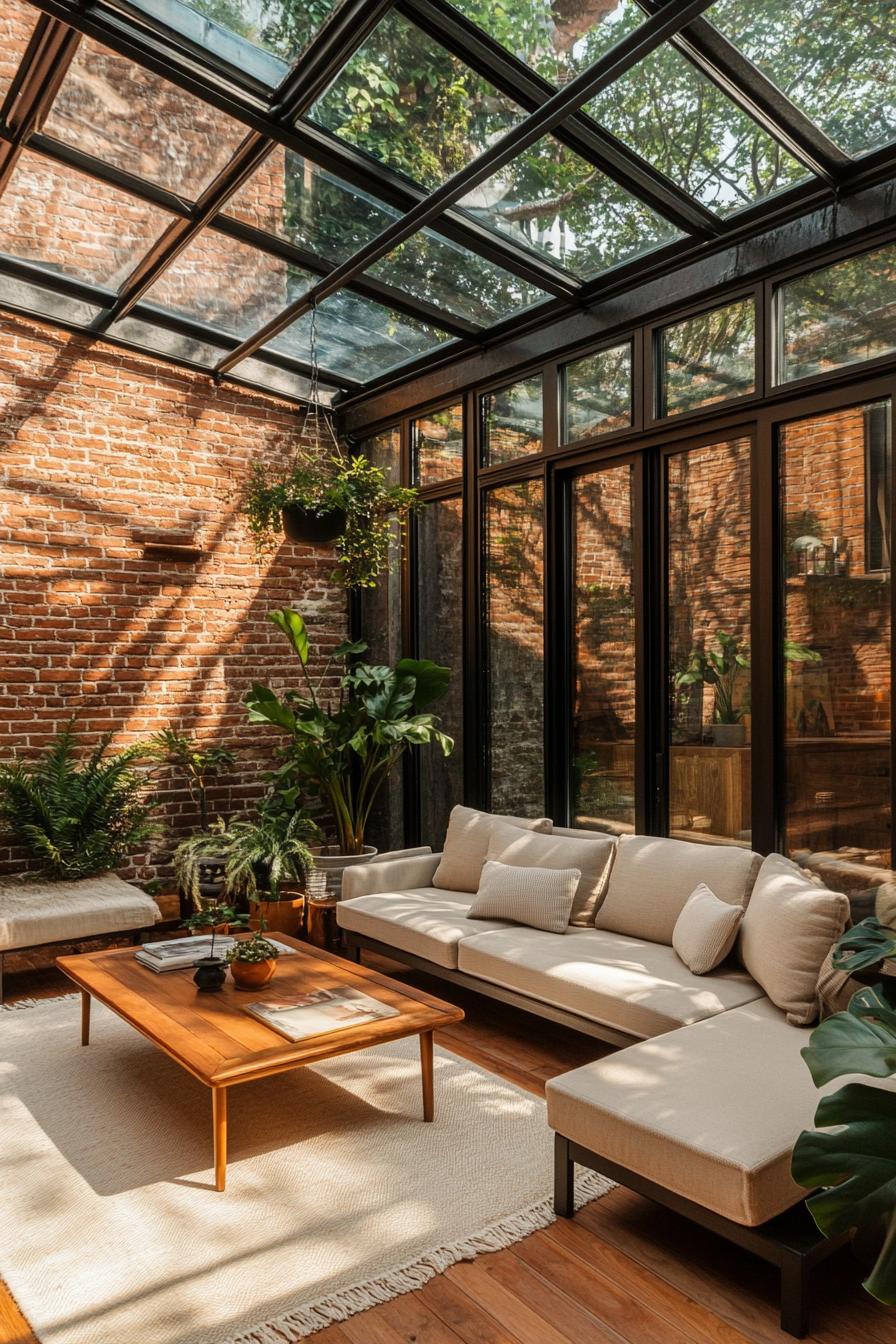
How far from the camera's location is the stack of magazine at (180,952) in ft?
12.2

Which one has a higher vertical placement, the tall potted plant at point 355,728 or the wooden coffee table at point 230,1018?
the tall potted plant at point 355,728

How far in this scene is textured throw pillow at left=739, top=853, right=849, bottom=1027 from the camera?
10.0 feet

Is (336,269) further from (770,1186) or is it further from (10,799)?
(770,1186)

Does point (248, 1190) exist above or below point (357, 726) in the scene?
below

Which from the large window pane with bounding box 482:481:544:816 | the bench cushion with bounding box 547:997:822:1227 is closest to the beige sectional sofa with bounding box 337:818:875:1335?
the bench cushion with bounding box 547:997:822:1227

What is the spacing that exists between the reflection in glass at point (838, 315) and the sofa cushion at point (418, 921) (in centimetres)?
273

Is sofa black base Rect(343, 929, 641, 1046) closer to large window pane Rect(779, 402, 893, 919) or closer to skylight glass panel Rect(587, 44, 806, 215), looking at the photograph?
large window pane Rect(779, 402, 893, 919)

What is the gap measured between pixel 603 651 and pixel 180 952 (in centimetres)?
247

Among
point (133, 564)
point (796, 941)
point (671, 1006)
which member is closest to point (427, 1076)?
point (671, 1006)

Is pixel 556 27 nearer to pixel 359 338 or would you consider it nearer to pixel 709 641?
pixel 709 641

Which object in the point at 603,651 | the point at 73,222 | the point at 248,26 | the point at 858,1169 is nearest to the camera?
the point at 858,1169

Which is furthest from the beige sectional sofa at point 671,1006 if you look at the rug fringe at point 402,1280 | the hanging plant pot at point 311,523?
the hanging plant pot at point 311,523

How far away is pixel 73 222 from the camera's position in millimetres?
4754

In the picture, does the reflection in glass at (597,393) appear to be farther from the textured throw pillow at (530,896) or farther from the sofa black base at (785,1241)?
the sofa black base at (785,1241)
